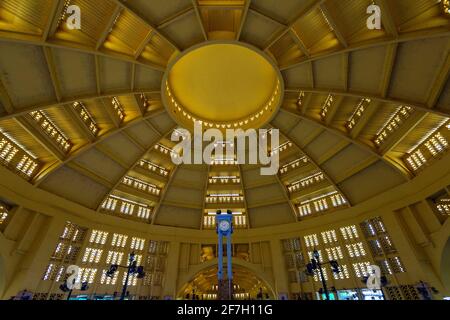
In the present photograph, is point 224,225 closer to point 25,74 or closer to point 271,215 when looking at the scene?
point 271,215

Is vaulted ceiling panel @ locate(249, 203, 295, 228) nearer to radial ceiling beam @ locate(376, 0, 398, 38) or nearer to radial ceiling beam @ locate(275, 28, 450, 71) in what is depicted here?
radial ceiling beam @ locate(275, 28, 450, 71)

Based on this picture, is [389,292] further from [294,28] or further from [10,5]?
[10,5]

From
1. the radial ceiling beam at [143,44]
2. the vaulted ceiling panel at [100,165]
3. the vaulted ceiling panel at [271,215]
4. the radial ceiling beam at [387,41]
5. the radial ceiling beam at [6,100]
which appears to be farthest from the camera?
the vaulted ceiling panel at [271,215]

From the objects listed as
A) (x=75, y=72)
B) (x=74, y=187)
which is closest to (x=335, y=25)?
(x=75, y=72)

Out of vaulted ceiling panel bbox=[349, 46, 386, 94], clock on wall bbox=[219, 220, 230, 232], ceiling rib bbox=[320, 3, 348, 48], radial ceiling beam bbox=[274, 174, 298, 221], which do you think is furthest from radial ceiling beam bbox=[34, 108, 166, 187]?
vaulted ceiling panel bbox=[349, 46, 386, 94]

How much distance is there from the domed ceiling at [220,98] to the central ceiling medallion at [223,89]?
0.48ft

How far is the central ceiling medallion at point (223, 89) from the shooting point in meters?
22.5

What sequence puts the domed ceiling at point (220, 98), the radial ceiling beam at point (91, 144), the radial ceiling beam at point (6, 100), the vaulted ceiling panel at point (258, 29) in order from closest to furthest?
the domed ceiling at point (220, 98), the radial ceiling beam at point (6, 100), the vaulted ceiling panel at point (258, 29), the radial ceiling beam at point (91, 144)

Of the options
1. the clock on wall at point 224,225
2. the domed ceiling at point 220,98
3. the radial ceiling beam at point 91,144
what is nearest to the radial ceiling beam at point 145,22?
the domed ceiling at point 220,98

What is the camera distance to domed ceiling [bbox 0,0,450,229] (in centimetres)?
1556

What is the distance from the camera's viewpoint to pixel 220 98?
26109 millimetres

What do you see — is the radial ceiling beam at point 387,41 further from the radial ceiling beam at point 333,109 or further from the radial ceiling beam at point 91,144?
the radial ceiling beam at point 91,144

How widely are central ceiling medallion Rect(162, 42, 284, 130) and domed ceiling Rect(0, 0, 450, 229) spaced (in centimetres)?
15

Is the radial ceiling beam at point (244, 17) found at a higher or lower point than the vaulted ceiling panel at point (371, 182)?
higher
